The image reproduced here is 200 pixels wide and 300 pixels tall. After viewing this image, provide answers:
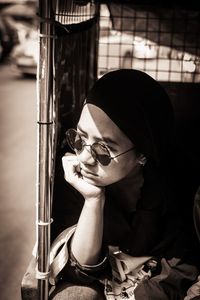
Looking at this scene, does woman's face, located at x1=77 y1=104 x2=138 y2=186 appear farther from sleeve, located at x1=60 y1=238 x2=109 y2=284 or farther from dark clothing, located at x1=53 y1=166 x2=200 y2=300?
sleeve, located at x1=60 y1=238 x2=109 y2=284

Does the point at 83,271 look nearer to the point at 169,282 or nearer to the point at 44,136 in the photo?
the point at 169,282

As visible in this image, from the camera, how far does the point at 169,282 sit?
2.07 meters

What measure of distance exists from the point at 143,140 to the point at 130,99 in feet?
0.57

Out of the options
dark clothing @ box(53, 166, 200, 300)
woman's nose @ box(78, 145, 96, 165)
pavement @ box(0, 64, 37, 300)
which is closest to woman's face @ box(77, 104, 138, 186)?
woman's nose @ box(78, 145, 96, 165)

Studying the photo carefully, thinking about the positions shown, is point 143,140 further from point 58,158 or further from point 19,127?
point 19,127

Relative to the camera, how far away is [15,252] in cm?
442

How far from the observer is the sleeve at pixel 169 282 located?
6.69ft

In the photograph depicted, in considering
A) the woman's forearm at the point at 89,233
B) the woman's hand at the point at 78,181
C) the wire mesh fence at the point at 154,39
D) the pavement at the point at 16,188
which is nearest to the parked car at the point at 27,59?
the pavement at the point at 16,188

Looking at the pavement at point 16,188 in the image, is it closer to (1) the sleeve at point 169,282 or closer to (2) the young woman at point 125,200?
(2) the young woman at point 125,200

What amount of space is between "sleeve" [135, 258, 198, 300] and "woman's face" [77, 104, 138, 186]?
468 mm

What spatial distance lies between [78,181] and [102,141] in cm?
22

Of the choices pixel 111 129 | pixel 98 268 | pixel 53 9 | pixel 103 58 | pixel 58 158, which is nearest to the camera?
pixel 53 9

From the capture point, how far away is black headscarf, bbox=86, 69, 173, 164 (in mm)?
1937

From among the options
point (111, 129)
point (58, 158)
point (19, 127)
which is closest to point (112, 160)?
point (111, 129)
